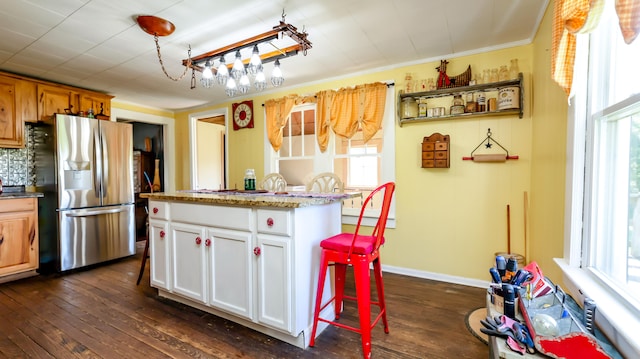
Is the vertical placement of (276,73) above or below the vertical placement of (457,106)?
above

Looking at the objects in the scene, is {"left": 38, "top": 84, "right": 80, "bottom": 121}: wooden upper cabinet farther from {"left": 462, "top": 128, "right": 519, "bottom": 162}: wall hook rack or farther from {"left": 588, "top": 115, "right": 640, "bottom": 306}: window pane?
{"left": 588, "top": 115, "right": 640, "bottom": 306}: window pane

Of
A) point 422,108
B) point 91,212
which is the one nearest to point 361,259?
point 422,108

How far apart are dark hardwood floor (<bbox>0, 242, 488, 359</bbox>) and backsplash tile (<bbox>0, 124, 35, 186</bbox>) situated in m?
1.32

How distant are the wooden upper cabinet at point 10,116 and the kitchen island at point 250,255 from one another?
2.24 m

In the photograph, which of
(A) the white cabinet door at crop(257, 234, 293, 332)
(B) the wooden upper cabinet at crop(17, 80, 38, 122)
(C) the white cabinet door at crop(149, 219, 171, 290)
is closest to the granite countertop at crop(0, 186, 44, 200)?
(B) the wooden upper cabinet at crop(17, 80, 38, 122)

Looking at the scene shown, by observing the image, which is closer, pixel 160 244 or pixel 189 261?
pixel 189 261

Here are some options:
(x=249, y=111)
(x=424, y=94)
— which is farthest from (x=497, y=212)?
(x=249, y=111)

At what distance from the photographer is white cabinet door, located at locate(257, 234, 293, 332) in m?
1.80

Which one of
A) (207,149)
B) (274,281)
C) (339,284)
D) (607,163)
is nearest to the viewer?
(607,163)

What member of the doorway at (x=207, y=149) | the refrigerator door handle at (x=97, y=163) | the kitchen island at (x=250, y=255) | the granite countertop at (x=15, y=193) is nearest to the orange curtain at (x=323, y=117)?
the kitchen island at (x=250, y=255)

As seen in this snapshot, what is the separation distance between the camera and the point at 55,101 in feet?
11.8

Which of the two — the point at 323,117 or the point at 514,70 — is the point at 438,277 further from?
the point at 323,117

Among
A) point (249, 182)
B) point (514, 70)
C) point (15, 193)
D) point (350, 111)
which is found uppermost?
point (514, 70)

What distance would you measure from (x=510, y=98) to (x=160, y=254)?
131 inches
